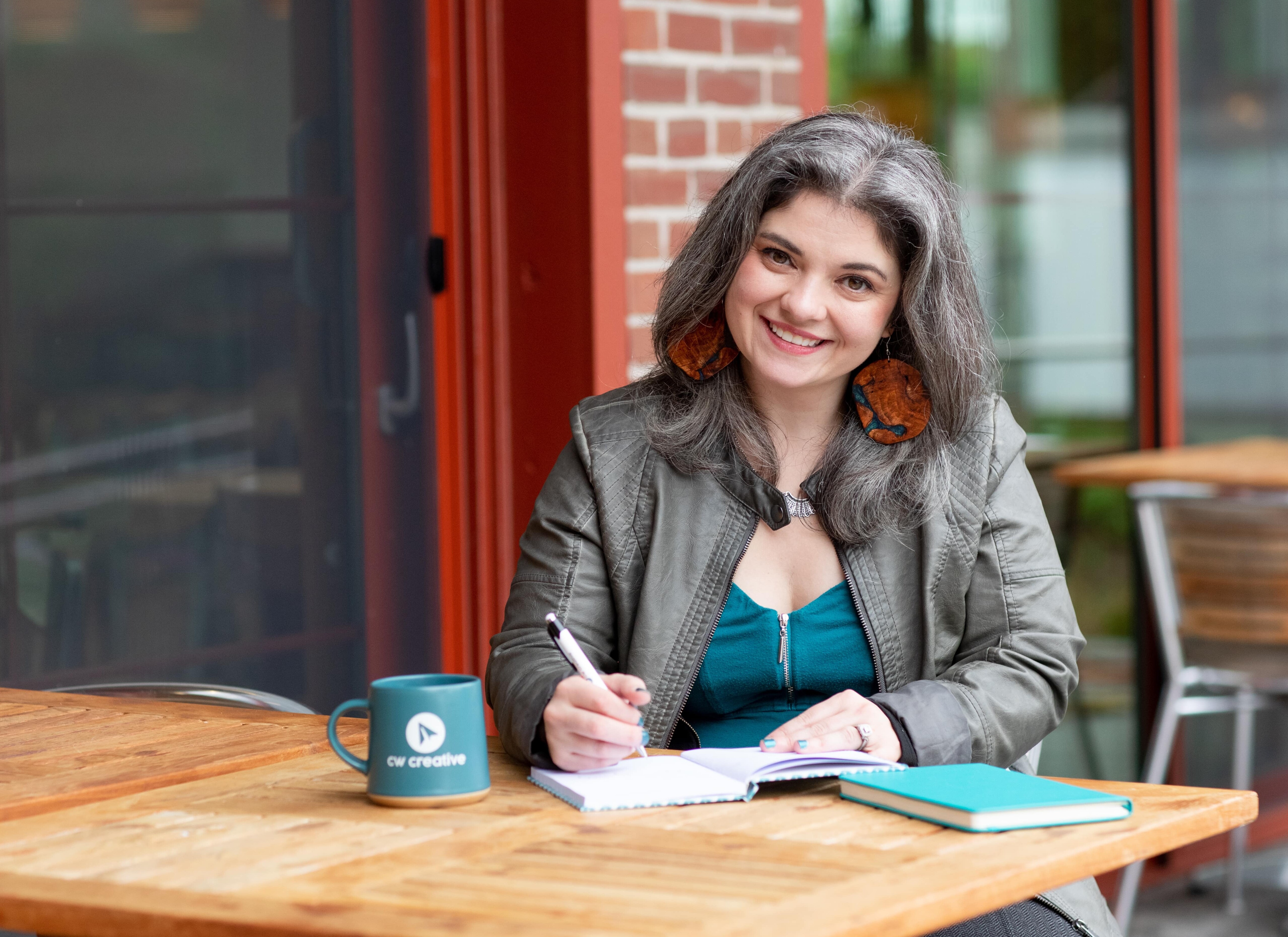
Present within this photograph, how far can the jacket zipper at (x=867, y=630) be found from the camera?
2.00 metres

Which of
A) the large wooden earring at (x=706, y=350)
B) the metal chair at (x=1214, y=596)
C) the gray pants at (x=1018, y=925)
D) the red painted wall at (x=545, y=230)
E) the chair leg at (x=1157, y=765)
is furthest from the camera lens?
the chair leg at (x=1157, y=765)

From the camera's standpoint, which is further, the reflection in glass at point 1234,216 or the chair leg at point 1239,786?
the reflection in glass at point 1234,216

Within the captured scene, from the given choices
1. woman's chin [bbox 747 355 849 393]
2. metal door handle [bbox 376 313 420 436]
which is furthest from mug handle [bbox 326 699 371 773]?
metal door handle [bbox 376 313 420 436]

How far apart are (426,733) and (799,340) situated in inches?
32.8

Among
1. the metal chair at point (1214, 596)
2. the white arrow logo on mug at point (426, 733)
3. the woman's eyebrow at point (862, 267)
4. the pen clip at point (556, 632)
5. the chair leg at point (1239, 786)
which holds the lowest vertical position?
the chair leg at point (1239, 786)

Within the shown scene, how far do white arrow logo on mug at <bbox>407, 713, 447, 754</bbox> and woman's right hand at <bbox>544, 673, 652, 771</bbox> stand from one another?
19cm

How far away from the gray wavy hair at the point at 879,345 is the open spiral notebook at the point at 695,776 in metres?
0.51

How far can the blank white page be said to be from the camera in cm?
145

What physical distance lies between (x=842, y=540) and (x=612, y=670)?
0.34 m

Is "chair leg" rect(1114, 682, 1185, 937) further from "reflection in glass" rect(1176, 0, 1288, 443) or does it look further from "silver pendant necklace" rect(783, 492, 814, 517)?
"silver pendant necklace" rect(783, 492, 814, 517)

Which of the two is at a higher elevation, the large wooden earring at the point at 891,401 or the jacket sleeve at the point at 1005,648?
the large wooden earring at the point at 891,401

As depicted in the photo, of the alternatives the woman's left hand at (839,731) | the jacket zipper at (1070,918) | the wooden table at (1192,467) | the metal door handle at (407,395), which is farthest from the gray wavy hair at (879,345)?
the wooden table at (1192,467)

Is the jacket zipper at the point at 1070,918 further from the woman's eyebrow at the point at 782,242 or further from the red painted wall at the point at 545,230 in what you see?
the red painted wall at the point at 545,230

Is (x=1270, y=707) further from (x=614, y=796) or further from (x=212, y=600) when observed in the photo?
(x=614, y=796)
